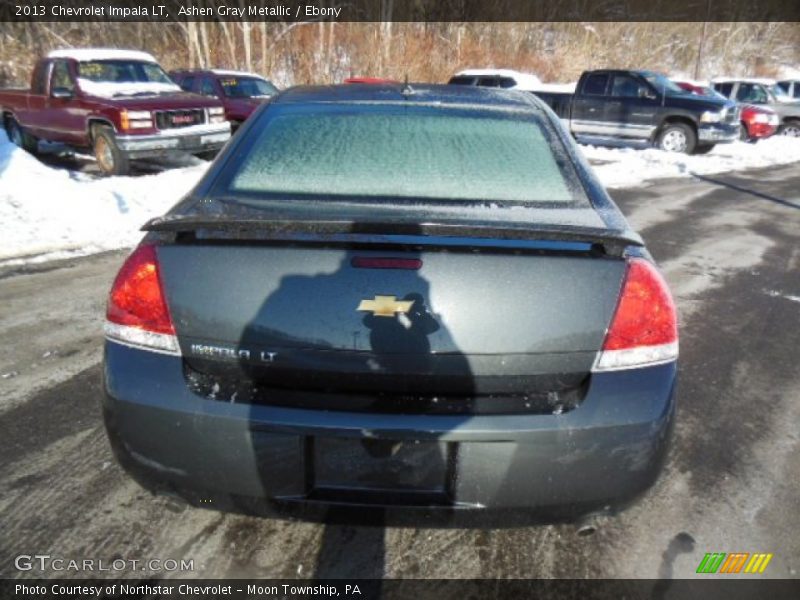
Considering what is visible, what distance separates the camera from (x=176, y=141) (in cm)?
1014

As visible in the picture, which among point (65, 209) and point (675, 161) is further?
point (675, 161)

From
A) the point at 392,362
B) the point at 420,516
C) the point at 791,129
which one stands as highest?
the point at 392,362

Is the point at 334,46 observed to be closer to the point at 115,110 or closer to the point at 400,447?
the point at 115,110

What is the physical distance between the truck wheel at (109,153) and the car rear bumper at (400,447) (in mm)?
8946

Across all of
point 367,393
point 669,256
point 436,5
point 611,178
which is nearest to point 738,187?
point 611,178

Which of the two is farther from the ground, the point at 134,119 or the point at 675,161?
the point at 134,119

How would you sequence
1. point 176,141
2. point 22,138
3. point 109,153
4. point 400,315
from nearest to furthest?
1. point 400,315
2. point 109,153
3. point 176,141
4. point 22,138

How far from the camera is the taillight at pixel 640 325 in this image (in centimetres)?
183

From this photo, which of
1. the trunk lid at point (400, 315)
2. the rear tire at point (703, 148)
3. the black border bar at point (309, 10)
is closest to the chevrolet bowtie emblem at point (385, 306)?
the trunk lid at point (400, 315)

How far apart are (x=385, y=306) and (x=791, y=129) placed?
2282cm

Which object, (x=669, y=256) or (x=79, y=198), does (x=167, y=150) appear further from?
(x=669, y=256)

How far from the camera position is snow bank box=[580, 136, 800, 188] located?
1210 cm

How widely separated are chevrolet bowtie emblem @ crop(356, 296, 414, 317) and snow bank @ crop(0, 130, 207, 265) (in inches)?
203

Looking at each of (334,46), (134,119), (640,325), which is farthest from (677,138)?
(334,46)
